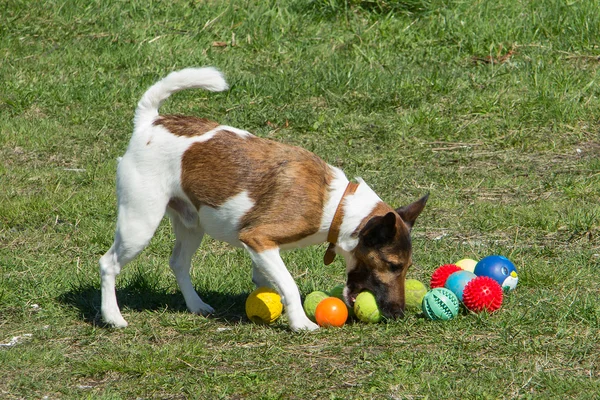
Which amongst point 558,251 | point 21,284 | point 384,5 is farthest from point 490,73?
point 21,284

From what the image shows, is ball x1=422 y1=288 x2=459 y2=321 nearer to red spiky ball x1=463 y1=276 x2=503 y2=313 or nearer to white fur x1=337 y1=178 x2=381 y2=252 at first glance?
red spiky ball x1=463 y1=276 x2=503 y2=313

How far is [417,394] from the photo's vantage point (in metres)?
4.62

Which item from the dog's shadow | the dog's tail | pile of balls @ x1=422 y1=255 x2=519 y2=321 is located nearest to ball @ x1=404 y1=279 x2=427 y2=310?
pile of balls @ x1=422 y1=255 x2=519 y2=321

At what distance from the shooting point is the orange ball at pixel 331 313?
5637mm

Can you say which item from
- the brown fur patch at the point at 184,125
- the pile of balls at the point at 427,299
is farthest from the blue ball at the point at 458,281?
the brown fur patch at the point at 184,125

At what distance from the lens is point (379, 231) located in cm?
554

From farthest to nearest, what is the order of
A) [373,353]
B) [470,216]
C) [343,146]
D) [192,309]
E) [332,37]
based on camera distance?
1. [332,37]
2. [343,146]
3. [470,216]
4. [192,309]
5. [373,353]

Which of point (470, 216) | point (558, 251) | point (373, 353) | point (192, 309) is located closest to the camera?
point (373, 353)

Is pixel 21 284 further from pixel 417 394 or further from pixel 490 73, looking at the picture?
pixel 490 73

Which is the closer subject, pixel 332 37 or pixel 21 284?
pixel 21 284

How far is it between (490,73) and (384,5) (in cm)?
209

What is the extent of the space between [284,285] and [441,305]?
38.5 inches

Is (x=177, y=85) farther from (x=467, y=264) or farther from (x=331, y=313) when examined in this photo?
(x=467, y=264)

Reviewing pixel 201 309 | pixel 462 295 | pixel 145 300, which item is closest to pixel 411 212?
pixel 462 295
